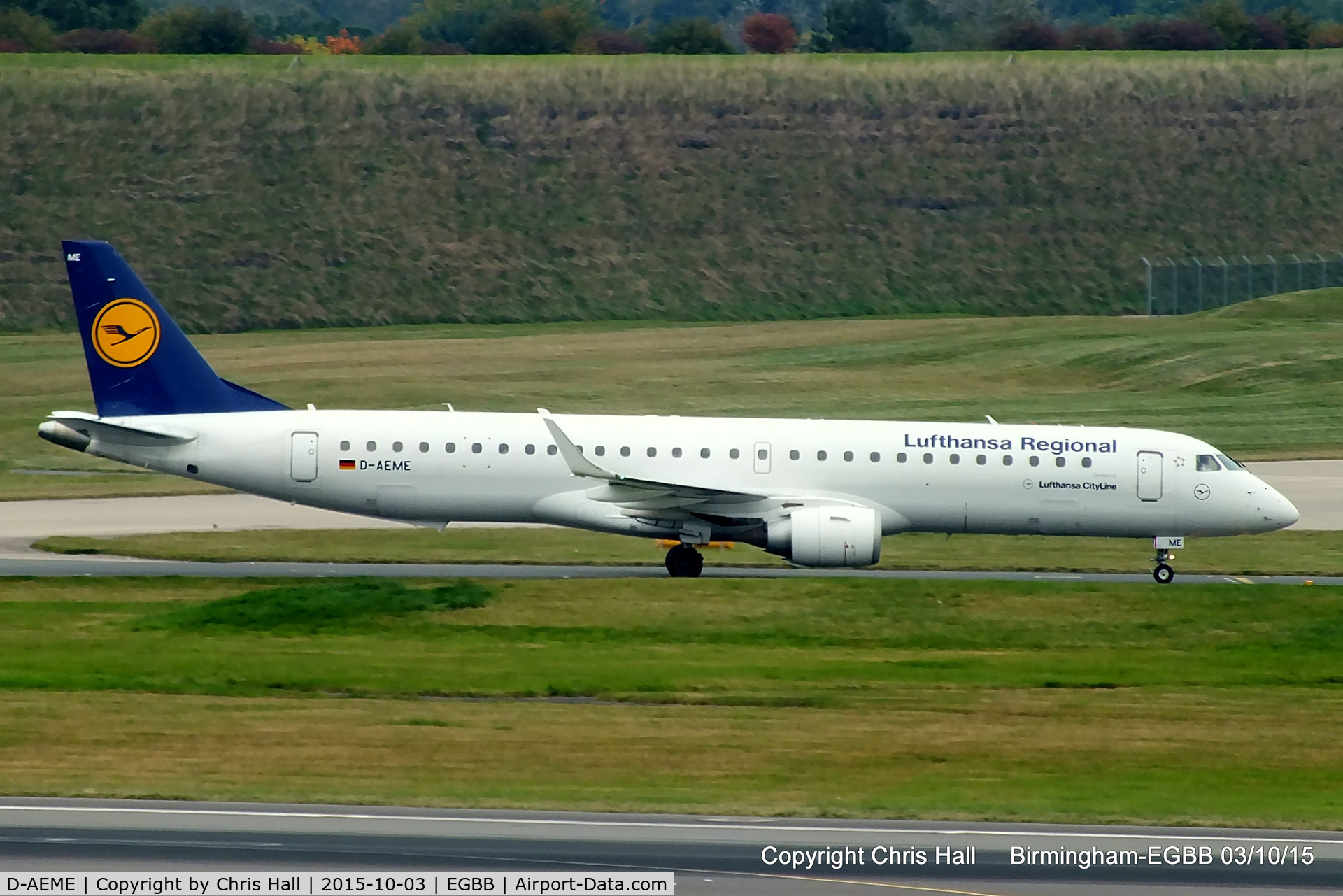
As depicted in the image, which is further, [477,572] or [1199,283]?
[1199,283]

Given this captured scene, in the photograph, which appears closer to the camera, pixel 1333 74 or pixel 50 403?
pixel 50 403

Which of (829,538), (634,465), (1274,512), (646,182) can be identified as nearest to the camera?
(829,538)

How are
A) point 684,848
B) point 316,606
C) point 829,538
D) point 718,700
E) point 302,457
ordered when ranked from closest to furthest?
Answer: 1. point 684,848
2. point 718,700
3. point 316,606
4. point 829,538
5. point 302,457

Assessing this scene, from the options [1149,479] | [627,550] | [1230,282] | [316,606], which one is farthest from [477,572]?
[1230,282]

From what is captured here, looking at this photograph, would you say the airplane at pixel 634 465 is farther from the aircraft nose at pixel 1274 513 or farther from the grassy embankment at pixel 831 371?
the grassy embankment at pixel 831 371

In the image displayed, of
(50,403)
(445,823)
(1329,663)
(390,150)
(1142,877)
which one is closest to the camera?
(1142,877)

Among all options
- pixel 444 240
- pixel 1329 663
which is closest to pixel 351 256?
pixel 444 240

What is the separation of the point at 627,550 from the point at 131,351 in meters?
10.0

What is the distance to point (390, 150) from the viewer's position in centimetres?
8375

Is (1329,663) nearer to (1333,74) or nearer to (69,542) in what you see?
(69,542)

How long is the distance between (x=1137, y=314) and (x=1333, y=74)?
73.7 ft
